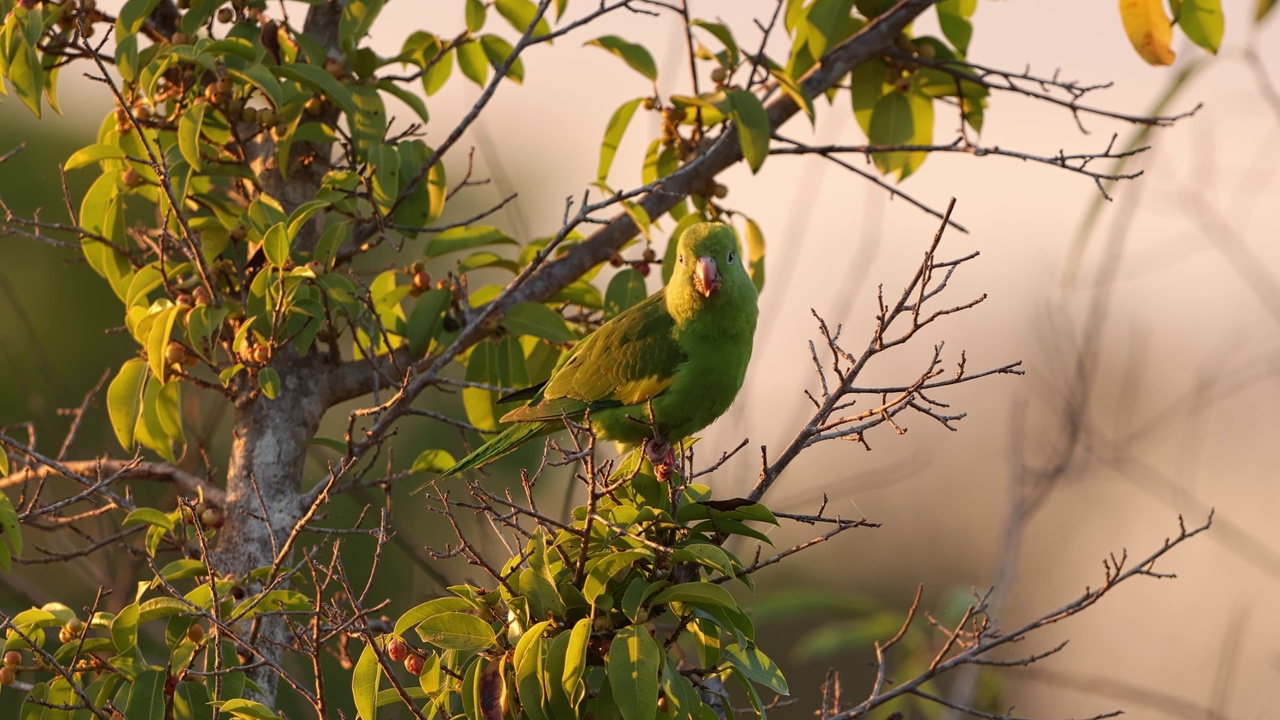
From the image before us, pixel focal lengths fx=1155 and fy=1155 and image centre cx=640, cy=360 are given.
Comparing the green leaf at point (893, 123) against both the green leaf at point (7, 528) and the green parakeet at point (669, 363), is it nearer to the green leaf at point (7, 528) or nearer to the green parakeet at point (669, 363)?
the green parakeet at point (669, 363)

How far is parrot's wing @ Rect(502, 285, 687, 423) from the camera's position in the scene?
362cm

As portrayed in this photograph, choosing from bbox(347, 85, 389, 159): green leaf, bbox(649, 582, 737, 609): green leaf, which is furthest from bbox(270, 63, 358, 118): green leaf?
bbox(649, 582, 737, 609): green leaf

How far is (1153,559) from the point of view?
3129 millimetres

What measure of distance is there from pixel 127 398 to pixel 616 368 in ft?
4.85

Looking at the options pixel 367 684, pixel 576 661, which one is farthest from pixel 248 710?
pixel 576 661

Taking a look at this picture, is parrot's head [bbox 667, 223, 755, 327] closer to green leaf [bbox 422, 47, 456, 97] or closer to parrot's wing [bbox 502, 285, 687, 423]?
parrot's wing [bbox 502, 285, 687, 423]

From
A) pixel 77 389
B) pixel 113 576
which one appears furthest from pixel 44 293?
pixel 113 576

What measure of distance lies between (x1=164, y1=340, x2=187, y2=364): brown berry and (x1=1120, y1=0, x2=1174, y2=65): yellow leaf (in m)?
3.07

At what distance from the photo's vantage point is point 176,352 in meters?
3.39

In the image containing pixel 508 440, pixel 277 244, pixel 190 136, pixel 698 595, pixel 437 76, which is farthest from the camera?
pixel 437 76

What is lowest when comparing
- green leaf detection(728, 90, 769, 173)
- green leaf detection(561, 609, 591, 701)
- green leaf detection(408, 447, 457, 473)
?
green leaf detection(408, 447, 457, 473)

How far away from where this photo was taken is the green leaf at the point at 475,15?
3.95 m

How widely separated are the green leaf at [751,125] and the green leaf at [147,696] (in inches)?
86.7

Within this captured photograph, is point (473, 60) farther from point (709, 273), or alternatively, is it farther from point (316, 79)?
point (709, 273)
